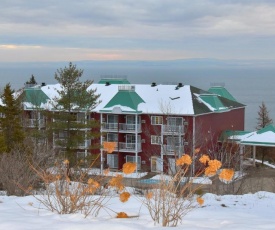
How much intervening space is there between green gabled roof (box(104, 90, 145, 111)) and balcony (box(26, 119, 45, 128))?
5444 millimetres

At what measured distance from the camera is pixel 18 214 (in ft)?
21.7

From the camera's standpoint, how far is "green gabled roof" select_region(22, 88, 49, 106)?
1435 inches

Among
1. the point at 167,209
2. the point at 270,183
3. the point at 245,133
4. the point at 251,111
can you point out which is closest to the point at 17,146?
the point at 270,183

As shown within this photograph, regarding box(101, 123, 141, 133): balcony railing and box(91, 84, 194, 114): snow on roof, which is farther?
box(101, 123, 141, 133): balcony railing

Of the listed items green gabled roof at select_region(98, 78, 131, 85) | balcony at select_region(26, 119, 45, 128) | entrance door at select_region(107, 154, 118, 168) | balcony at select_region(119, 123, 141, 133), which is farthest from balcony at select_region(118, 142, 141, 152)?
balcony at select_region(26, 119, 45, 128)

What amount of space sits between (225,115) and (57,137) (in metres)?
14.0

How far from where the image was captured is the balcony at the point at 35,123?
1401 inches

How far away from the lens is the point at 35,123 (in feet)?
118

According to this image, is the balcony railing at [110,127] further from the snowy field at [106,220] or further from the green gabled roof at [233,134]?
the snowy field at [106,220]

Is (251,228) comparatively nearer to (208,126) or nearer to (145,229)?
(145,229)

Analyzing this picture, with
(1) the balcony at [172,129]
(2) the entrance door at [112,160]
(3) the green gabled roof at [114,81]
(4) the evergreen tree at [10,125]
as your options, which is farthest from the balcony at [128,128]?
(4) the evergreen tree at [10,125]

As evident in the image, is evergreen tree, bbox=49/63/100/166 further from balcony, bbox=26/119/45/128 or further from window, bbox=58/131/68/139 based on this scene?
balcony, bbox=26/119/45/128

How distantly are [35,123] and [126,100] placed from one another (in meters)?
7.28

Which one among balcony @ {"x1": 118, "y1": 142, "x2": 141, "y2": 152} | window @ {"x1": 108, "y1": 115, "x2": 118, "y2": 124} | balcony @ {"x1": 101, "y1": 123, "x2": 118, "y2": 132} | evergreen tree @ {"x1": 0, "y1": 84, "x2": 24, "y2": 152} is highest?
evergreen tree @ {"x1": 0, "y1": 84, "x2": 24, "y2": 152}
